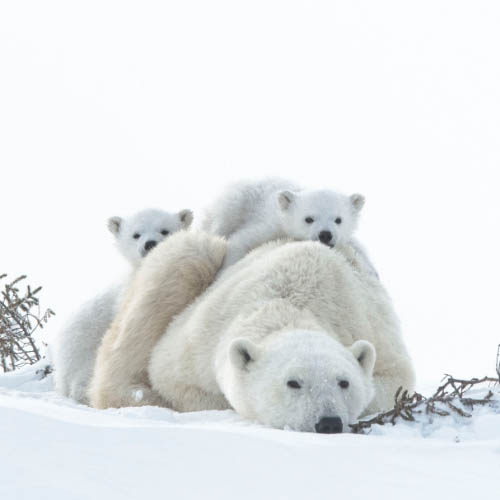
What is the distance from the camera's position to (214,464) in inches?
89.2

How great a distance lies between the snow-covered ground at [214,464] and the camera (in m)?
2.00

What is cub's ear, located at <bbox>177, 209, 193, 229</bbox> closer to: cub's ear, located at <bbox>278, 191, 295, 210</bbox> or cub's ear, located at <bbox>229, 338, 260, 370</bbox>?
cub's ear, located at <bbox>278, 191, 295, 210</bbox>

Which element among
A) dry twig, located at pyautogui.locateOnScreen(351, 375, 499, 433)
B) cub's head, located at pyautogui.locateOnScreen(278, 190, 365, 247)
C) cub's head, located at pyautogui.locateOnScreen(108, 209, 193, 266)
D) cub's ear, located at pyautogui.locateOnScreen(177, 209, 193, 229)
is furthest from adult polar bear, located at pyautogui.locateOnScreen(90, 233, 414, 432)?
cub's ear, located at pyautogui.locateOnScreen(177, 209, 193, 229)

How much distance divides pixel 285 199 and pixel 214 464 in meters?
4.57

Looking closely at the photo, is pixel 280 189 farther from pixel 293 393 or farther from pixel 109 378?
pixel 293 393

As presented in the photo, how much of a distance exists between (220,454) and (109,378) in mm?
3137

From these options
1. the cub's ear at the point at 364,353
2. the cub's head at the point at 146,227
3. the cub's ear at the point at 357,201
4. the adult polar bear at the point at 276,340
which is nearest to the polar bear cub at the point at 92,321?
the cub's head at the point at 146,227

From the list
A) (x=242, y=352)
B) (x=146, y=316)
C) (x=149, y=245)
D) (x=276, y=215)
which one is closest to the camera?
(x=242, y=352)

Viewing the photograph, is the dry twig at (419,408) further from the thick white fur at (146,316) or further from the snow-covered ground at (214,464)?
the thick white fur at (146,316)

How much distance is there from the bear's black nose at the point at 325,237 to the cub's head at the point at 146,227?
1.42 m

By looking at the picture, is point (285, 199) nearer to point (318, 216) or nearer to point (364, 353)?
point (318, 216)

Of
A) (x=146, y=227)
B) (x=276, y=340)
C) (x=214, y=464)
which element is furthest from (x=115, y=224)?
(x=214, y=464)

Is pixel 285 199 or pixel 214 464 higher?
pixel 285 199

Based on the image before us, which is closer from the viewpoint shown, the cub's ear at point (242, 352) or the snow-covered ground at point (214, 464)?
the snow-covered ground at point (214, 464)
